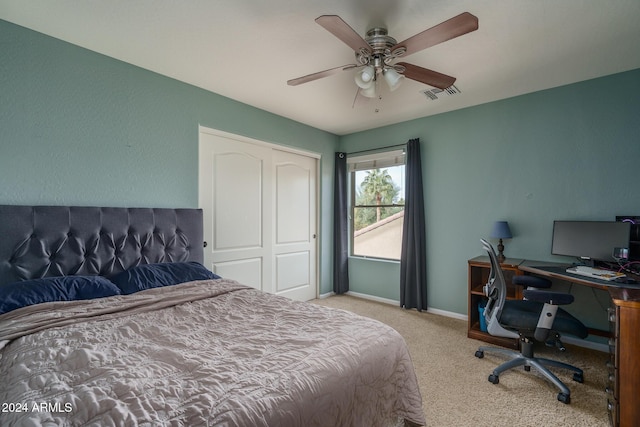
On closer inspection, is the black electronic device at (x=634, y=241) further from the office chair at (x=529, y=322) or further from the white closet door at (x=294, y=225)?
the white closet door at (x=294, y=225)

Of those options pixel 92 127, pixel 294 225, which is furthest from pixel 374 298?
pixel 92 127

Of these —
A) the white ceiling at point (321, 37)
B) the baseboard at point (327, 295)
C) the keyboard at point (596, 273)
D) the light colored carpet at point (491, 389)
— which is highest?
the white ceiling at point (321, 37)

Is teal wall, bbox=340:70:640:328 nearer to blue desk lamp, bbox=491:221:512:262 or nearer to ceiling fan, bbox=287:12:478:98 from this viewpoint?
blue desk lamp, bbox=491:221:512:262

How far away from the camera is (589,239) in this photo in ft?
8.50

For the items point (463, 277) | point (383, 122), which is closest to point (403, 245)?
point (463, 277)

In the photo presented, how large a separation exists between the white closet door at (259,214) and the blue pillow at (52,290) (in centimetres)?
119

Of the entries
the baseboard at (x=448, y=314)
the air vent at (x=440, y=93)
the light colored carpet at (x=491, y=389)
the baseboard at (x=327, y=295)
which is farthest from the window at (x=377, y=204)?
the light colored carpet at (x=491, y=389)

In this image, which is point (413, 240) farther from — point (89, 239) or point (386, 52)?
point (89, 239)

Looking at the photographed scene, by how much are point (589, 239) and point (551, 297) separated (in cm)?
116

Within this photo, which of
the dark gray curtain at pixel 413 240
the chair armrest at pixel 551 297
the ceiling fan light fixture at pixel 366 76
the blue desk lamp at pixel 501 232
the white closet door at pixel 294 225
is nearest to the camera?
the chair armrest at pixel 551 297

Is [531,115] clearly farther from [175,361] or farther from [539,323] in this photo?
[175,361]

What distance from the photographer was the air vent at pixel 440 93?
9.50 feet

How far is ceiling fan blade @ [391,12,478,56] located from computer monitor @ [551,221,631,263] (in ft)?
7.42

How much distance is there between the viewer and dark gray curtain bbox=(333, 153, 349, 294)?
14.8ft
